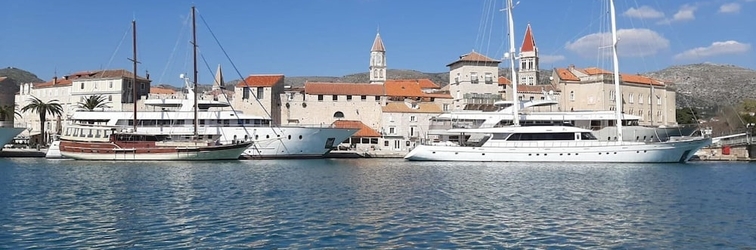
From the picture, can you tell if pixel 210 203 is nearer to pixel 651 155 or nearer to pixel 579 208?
pixel 579 208

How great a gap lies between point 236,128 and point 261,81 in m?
15.1

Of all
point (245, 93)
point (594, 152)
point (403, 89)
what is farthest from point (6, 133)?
point (594, 152)

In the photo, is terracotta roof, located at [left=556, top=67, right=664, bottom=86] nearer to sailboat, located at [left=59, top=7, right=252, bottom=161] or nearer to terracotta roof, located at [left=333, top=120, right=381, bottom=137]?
terracotta roof, located at [left=333, top=120, right=381, bottom=137]

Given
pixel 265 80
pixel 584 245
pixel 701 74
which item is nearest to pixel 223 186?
pixel 584 245

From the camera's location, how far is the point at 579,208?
1814cm

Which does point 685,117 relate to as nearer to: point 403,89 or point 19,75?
point 403,89

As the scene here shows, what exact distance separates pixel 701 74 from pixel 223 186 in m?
190

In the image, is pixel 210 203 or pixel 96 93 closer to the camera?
pixel 210 203

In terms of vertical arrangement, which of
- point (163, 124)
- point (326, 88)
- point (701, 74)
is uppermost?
point (701, 74)

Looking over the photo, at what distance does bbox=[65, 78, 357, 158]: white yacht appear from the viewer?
4725cm

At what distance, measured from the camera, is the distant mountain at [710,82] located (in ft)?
508

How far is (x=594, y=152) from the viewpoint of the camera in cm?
4112

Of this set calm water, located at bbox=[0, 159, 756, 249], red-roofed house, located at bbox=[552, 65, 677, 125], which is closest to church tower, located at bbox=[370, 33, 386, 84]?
red-roofed house, located at bbox=[552, 65, 677, 125]

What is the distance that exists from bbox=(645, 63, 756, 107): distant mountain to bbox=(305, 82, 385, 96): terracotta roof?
329ft
